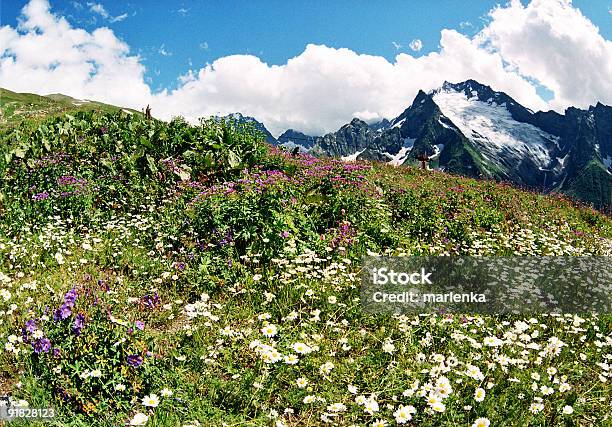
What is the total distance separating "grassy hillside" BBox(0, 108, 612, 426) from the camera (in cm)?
483

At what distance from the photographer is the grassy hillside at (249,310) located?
4.83 metres

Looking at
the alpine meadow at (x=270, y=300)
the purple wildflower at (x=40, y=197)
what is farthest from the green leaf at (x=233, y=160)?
the purple wildflower at (x=40, y=197)

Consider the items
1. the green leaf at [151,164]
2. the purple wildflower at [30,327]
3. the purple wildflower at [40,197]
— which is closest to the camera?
the purple wildflower at [30,327]

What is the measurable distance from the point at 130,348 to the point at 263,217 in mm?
4150

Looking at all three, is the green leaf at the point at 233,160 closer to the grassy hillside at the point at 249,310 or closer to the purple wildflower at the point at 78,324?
the grassy hillside at the point at 249,310

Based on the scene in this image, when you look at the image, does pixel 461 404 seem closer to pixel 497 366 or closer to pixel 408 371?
pixel 408 371

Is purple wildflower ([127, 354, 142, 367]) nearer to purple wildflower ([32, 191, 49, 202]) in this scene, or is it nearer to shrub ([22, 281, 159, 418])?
shrub ([22, 281, 159, 418])

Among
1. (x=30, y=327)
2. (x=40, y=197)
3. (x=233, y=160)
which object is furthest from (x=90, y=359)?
(x=233, y=160)

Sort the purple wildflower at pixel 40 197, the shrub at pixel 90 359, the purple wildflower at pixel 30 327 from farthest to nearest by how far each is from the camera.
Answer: the purple wildflower at pixel 40 197 < the purple wildflower at pixel 30 327 < the shrub at pixel 90 359

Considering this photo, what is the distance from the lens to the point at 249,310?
685 cm

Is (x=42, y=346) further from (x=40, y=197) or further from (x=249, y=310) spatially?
(x=40, y=197)

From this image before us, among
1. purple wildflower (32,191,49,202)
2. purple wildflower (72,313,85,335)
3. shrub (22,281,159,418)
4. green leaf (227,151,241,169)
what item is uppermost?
green leaf (227,151,241,169)

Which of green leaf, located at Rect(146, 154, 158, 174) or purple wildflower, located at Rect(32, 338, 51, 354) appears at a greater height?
green leaf, located at Rect(146, 154, 158, 174)

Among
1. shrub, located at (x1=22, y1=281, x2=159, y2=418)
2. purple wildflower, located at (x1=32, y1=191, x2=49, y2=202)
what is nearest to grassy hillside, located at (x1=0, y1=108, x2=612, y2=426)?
shrub, located at (x1=22, y1=281, x2=159, y2=418)
